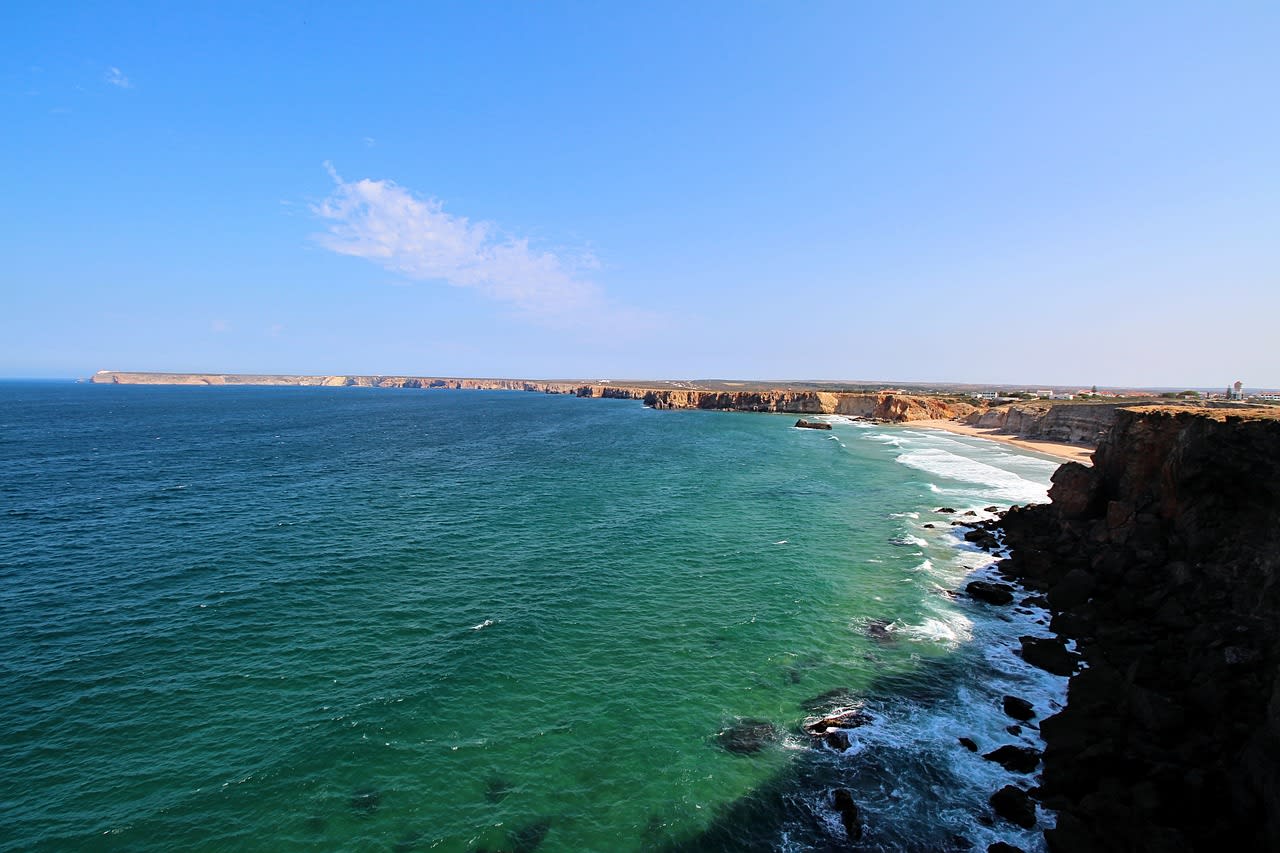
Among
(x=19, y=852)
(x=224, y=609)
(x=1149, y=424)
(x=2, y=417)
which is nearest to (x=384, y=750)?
(x=19, y=852)

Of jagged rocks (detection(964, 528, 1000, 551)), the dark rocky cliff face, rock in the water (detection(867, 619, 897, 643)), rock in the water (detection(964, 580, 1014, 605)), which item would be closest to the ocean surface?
rock in the water (detection(867, 619, 897, 643))

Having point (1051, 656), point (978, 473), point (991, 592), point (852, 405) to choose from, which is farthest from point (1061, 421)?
point (1051, 656)

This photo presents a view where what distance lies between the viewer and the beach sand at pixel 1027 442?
75750 mm

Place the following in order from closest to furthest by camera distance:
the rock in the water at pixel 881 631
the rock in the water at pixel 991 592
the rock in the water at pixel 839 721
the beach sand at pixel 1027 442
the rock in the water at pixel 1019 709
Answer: the rock in the water at pixel 839 721, the rock in the water at pixel 1019 709, the rock in the water at pixel 881 631, the rock in the water at pixel 991 592, the beach sand at pixel 1027 442

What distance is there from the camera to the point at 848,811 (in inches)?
611

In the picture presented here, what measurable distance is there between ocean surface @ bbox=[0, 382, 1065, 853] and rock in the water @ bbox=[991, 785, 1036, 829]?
37 centimetres

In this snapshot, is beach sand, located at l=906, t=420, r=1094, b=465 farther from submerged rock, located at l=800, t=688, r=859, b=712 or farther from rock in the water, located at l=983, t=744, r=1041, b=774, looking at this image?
submerged rock, located at l=800, t=688, r=859, b=712

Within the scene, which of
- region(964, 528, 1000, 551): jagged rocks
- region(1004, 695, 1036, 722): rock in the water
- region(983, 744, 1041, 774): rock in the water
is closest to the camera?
region(983, 744, 1041, 774): rock in the water

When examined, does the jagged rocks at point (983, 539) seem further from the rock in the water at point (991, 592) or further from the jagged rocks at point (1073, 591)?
the jagged rocks at point (1073, 591)

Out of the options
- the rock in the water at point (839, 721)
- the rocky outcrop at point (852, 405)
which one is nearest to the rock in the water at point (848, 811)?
the rock in the water at point (839, 721)

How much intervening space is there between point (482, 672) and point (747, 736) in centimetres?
1052

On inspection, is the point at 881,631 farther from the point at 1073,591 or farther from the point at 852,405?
the point at 852,405

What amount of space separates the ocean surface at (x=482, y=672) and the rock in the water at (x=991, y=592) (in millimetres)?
946

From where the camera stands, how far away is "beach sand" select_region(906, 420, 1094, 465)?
75750mm
